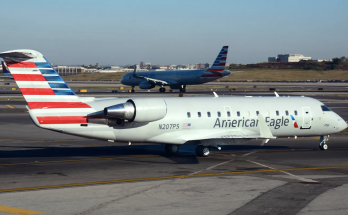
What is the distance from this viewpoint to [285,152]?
25.8 meters

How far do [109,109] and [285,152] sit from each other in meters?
10.4

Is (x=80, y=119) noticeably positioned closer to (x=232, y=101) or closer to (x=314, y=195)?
(x=232, y=101)

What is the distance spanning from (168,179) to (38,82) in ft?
26.0

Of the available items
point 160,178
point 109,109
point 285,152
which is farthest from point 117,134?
point 285,152

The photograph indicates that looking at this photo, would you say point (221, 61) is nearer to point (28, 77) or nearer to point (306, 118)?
point (306, 118)

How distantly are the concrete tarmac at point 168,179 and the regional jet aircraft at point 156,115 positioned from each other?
119 cm

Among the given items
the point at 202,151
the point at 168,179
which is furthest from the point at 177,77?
the point at 168,179

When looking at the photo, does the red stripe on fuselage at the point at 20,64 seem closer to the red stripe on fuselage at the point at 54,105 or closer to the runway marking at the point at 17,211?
the red stripe on fuselage at the point at 54,105

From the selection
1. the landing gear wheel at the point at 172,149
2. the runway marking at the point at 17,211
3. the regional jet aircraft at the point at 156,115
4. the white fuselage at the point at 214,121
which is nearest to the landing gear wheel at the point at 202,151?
the regional jet aircraft at the point at 156,115

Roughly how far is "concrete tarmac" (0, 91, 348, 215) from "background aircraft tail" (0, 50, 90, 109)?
2842mm

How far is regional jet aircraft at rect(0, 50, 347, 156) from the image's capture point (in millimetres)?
21203

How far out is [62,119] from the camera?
70.0ft

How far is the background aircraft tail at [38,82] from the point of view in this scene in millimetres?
20875

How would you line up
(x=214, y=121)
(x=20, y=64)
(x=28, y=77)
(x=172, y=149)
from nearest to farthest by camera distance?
(x=20, y=64)
(x=28, y=77)
(x=214, y=121)
(x=172, y=149)
